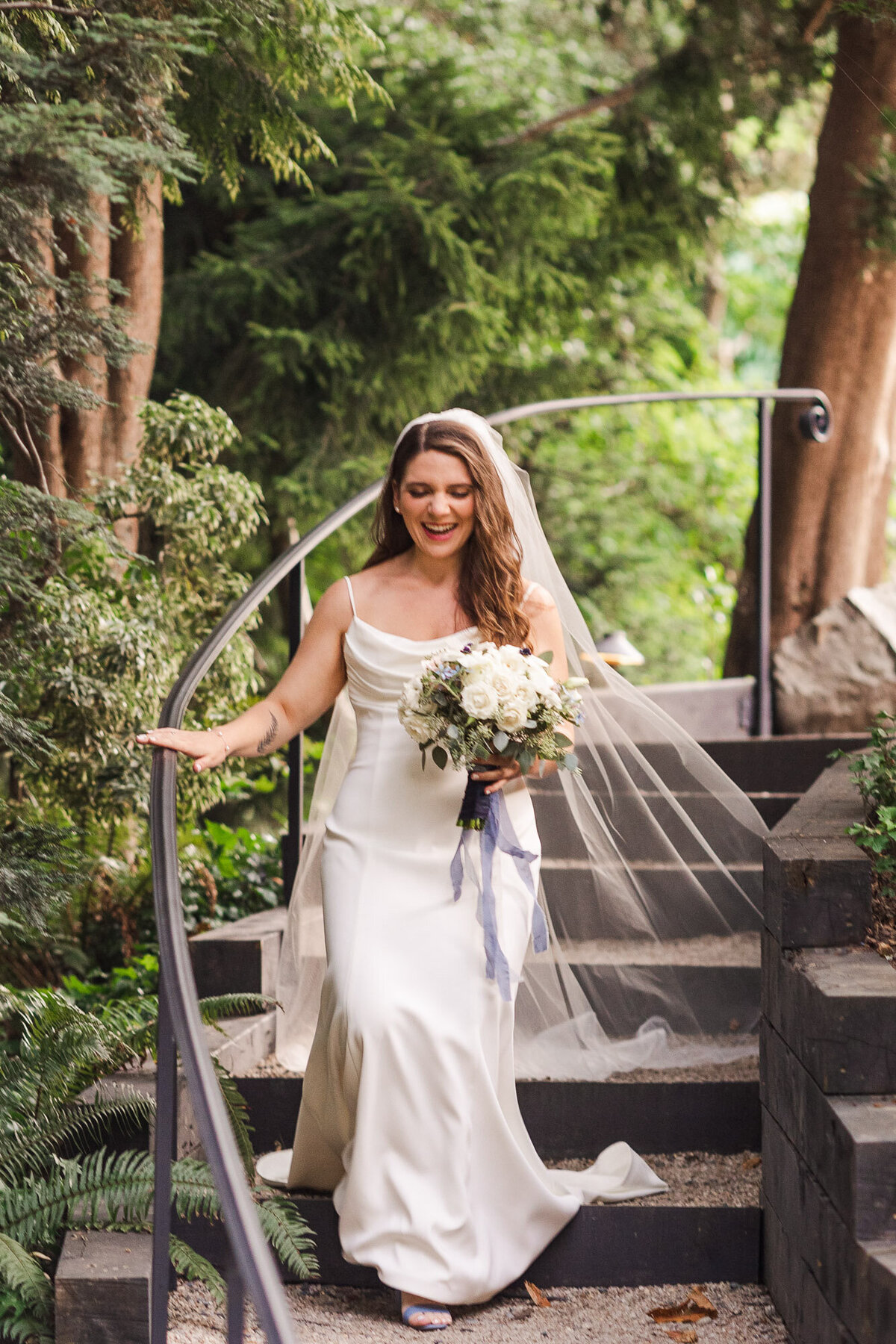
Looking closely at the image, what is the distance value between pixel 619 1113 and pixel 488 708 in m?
1.38

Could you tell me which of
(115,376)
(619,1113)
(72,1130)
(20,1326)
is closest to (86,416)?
(115,376)

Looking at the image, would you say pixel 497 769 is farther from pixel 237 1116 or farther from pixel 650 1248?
pixel 650 1248

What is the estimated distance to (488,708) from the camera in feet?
9.80

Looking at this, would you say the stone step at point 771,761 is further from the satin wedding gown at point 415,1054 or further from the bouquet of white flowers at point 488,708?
the bouquet of white flowers at point 488,708

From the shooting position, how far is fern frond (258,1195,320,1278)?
2766mm

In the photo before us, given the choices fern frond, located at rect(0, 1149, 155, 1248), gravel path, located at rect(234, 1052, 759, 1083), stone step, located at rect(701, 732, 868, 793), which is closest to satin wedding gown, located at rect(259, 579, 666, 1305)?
gravel path, located at rect(234, 1052, 759, 1083)

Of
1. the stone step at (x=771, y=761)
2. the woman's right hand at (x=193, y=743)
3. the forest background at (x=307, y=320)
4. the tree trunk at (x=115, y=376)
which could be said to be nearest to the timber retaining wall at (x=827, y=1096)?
the woman's right hand at (x=193, y=743)

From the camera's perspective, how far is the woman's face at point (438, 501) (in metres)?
3.40

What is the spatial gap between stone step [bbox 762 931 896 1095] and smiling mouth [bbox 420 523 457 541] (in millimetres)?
1439

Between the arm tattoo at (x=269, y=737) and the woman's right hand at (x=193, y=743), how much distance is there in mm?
197

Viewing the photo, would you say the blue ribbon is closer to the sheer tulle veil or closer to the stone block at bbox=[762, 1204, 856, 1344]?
the sheer tulle veil

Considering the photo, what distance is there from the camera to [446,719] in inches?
122

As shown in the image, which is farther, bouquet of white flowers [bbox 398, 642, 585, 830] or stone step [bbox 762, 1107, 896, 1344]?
bouquet of white flowers [bbox 398, 642, 585, 830]

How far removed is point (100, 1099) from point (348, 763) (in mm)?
1162
